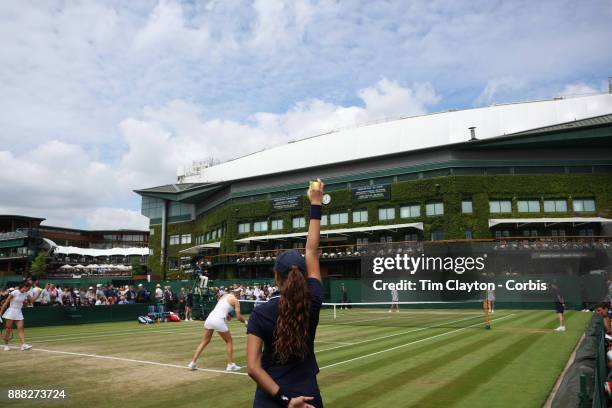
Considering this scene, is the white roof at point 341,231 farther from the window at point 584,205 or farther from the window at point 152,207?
the window at point 152,207

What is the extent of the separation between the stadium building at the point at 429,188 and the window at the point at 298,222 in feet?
0.44

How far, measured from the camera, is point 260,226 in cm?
6188

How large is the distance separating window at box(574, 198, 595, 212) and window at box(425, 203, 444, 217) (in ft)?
43.1

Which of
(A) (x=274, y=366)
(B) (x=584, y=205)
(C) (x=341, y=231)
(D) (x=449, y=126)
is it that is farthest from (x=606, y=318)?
(D) (x=449, y=126)

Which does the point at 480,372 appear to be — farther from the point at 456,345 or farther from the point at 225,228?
the point at 225,228

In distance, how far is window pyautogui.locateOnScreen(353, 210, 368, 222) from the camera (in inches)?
2155

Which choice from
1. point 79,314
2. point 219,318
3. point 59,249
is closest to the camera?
point 219,318

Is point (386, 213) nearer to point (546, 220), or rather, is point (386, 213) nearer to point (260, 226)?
point (546, 220)

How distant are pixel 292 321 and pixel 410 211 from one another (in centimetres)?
5033

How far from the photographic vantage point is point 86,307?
26.6 metres

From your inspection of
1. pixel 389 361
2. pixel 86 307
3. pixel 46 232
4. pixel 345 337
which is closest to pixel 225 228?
pixel 86 307

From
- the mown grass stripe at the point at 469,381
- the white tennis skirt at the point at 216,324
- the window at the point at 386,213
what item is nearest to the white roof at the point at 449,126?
the window at the point at 386,213

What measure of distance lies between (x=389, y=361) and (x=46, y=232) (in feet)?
365

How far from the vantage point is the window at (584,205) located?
48.4m
